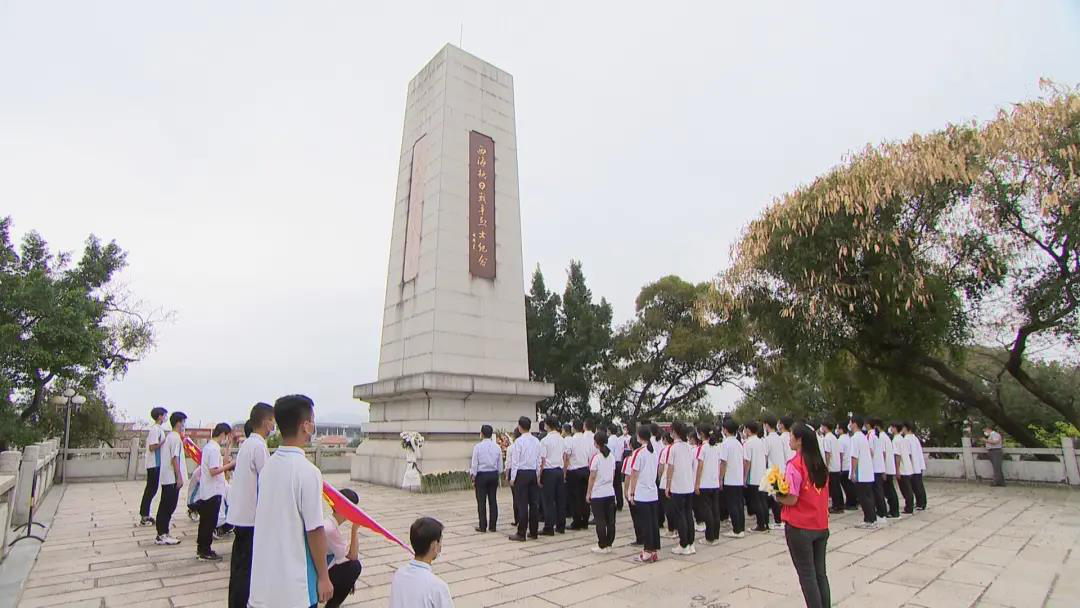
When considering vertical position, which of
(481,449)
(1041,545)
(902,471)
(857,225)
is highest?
(857,225)

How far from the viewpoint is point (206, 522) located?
18.4 feet

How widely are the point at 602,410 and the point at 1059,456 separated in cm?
1444

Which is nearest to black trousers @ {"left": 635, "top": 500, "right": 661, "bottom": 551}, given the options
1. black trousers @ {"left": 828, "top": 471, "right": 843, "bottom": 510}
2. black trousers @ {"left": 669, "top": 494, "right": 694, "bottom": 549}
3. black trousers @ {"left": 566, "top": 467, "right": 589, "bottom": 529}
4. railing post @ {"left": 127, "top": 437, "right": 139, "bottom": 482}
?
black trousers @ {"left": 669, "top": 494, "right": 694, "bottom": 549}

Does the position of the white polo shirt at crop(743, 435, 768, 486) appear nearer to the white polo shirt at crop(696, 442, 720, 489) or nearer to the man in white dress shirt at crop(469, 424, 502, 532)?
the white polo shirt at crop(696, 442, 720, 489)

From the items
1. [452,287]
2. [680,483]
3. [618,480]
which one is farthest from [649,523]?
[452,287]

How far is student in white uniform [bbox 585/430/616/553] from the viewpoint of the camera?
5.98 meters

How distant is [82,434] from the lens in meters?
20.7

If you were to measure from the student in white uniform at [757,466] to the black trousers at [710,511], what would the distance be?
81cm

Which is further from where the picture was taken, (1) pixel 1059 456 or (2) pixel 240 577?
(1) pixel 1059 456

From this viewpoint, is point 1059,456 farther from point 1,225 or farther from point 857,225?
point 1,225

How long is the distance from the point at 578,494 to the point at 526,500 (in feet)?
3.40

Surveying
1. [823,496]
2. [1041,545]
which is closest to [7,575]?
[823,496]

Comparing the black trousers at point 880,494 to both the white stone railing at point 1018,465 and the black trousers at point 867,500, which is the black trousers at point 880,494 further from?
the white stone railing at point 1018,465

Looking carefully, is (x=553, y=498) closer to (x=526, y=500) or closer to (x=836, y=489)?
(x=526, y=500)
